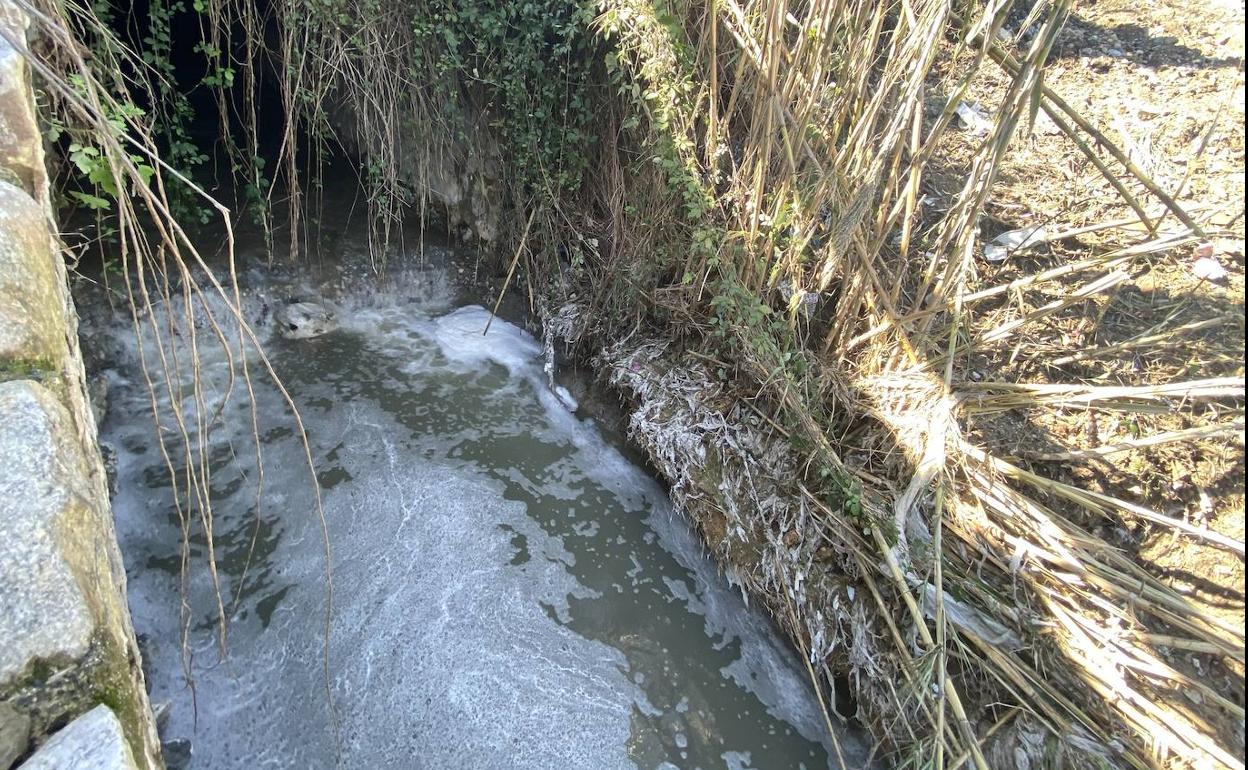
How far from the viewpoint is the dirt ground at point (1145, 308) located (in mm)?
1986

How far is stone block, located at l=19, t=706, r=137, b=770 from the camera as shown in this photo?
3.09ft

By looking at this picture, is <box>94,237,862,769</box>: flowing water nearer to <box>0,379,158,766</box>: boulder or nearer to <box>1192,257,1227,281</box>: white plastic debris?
<box>0,379,158,766</box>: boulder

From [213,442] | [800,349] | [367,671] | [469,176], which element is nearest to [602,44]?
[469,176]

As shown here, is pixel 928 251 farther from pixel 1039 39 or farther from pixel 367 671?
pixel 367 671

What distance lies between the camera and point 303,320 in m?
3.41

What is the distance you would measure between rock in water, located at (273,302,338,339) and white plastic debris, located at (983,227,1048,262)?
317 centimetres

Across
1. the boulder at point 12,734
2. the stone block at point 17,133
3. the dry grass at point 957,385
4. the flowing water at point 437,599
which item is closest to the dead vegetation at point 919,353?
the dry grass at point 957,385

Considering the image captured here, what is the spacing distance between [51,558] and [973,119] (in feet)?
13.2

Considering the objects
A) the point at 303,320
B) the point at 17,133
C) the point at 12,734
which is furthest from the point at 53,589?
the point at 303,320

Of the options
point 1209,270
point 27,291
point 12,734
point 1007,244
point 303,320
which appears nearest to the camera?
point 12,734

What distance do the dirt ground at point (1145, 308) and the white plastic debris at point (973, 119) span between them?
0.03 meters

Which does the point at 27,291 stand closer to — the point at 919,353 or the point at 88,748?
the point at 88,748

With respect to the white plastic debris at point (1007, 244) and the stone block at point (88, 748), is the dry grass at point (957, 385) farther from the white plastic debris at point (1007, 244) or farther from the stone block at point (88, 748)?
the stone block at point (88, 748)

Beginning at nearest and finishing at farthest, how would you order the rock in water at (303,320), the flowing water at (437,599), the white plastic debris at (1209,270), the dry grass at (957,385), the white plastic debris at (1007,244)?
1. the dry grass at (957,385)
2. the flowing water at (437,599)
3. the white plastic debris at (1209,270)
4. the white plastic debris at (1007,244)
5. the rock in water at (303,320)
